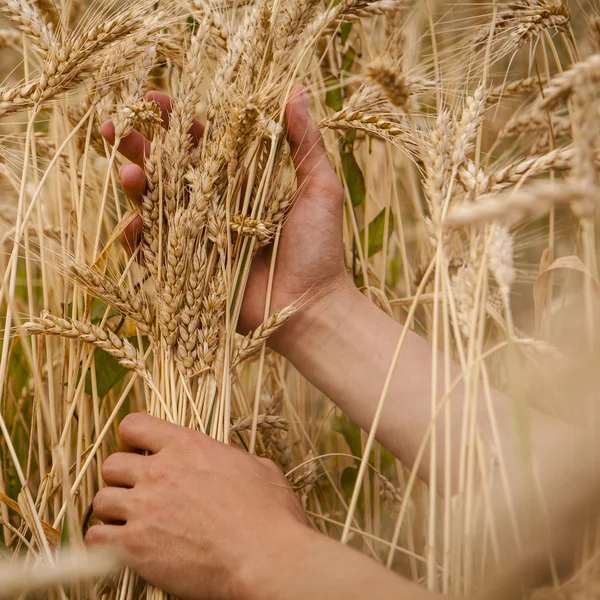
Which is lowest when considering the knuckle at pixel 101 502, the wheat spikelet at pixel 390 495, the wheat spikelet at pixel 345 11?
the wheat spikelet at pixel 390 495

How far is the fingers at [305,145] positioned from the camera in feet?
2.96

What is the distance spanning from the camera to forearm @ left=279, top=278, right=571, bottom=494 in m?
0.80

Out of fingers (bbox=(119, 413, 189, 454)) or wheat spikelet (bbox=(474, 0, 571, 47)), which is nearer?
fingers (bbox=(119, 413, 189, 454))

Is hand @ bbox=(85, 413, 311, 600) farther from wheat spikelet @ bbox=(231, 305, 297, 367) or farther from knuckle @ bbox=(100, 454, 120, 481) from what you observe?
wheat spikelet @ bbox=(231, 305, 297, 367)

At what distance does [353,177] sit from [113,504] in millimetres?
728

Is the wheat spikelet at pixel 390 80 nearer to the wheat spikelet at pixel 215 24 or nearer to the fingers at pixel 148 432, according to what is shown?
the wheat spikelet at pixel 215 24

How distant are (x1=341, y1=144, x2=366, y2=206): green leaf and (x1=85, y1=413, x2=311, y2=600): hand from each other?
0.58 metres

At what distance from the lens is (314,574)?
611 millimetres

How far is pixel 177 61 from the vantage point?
100 centimetres

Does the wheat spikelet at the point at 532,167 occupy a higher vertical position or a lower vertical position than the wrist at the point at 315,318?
higher

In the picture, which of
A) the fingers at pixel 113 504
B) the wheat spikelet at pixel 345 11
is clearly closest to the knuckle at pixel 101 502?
the fingers at pixel 113 504

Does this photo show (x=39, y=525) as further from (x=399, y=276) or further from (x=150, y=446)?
(x=399, y=276)

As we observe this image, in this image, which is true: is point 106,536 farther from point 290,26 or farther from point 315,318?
point 290,26

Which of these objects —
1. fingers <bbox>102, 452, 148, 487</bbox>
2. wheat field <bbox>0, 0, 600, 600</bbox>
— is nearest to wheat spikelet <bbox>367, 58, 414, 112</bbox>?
wheat field <bbox>0, 0, 600, 600</bbox>
